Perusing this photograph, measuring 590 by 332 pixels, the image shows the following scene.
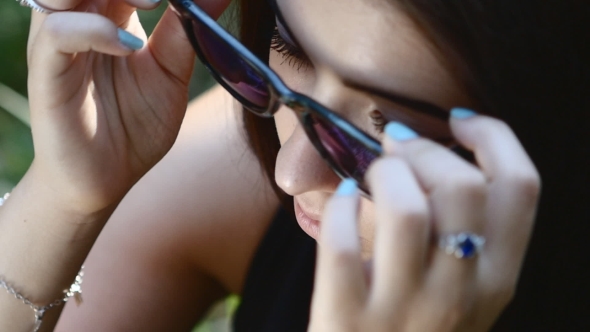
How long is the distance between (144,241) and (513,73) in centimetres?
110

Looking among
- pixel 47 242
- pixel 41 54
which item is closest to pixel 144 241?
pixel 47 242

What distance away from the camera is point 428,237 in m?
0.69

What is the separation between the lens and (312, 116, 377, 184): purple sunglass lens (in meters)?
0.84

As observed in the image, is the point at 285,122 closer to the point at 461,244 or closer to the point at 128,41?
the point at 128,41

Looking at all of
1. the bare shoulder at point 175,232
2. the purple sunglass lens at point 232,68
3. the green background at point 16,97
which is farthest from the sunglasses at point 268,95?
the green background at point 16,97

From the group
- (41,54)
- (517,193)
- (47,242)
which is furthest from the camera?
(47,242)

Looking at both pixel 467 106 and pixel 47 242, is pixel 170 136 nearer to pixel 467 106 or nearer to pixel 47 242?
pixel 47 242

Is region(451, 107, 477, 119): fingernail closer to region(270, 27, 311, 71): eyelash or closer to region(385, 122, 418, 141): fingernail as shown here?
region(385, 122, 418, 141): fingernail

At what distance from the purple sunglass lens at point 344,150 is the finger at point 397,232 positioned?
0.13 metres

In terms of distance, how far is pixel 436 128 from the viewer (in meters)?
0.89

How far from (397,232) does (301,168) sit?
1.19 ft

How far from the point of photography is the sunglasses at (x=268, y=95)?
33.1 inches

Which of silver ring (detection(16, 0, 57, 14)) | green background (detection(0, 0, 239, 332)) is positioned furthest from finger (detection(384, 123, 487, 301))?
green background (detection(0, 0, 239, 332))

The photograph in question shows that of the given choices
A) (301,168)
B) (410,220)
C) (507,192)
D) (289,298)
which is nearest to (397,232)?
(410,220)
